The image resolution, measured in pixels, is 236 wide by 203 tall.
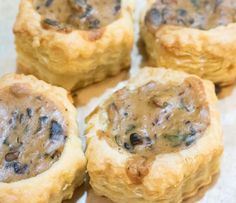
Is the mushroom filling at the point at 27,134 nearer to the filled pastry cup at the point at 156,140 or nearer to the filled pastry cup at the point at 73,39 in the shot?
the filled pastry cup at the point at 156,140

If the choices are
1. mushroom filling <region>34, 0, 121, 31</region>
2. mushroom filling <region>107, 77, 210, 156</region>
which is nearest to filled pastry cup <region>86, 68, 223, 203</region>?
mushroom filling <region>107, 77, 210, 156</region>

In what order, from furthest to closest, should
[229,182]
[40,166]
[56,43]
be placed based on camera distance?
[56,43], [229,182], [40,166]

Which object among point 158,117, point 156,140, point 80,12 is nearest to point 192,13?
point 80,12

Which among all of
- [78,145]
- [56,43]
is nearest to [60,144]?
[78,145]

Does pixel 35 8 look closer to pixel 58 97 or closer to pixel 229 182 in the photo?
pixel 58 97

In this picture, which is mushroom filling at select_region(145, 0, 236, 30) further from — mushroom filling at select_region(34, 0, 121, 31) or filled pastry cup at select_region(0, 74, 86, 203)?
filled pastry cup at select_region(0, 74, 86, 203)

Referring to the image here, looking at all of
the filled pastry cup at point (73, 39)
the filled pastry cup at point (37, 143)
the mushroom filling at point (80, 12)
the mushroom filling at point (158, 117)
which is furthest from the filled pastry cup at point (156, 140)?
the mushroom filling at point (80, 12)
